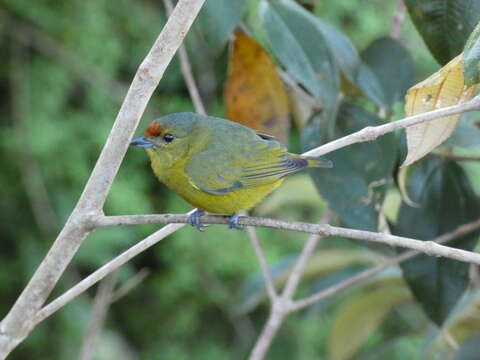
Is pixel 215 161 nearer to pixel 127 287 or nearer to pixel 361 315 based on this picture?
pixel 127 287

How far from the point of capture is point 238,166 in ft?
8.21

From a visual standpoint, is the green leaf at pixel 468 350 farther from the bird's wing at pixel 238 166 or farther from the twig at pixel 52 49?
the twig at pixel 52 49

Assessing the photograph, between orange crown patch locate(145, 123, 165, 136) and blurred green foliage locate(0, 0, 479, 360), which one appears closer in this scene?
orange crown patch locate(145, 123, 165, 136)

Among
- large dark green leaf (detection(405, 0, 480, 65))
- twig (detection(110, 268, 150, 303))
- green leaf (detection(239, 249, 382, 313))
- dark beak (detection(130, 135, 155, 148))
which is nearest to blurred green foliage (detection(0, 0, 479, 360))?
green leaf (detection(239, 249, 382, 313))

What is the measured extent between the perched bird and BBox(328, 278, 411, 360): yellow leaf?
73 cm

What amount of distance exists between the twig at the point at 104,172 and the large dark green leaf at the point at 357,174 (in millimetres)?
772

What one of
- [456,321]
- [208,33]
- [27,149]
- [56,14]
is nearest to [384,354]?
[456,321]

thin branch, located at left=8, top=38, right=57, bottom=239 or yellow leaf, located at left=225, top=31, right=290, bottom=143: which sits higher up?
yellow leaf, located at left=225, top=31, right=290, bottom=143

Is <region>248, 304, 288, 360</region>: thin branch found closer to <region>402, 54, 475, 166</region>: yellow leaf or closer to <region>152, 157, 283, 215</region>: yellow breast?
<region>152, 157, 283, 215</region>: yellow breast

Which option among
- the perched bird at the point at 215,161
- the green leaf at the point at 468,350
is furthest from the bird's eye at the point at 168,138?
the green leaf at the point at 468,350

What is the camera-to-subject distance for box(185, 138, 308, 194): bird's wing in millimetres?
2408

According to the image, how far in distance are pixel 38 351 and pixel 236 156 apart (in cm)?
187

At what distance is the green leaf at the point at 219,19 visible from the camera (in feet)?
6.90

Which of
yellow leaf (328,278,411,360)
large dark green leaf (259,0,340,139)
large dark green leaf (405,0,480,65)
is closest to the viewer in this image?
large dark green leaf (405,0,480,65)
